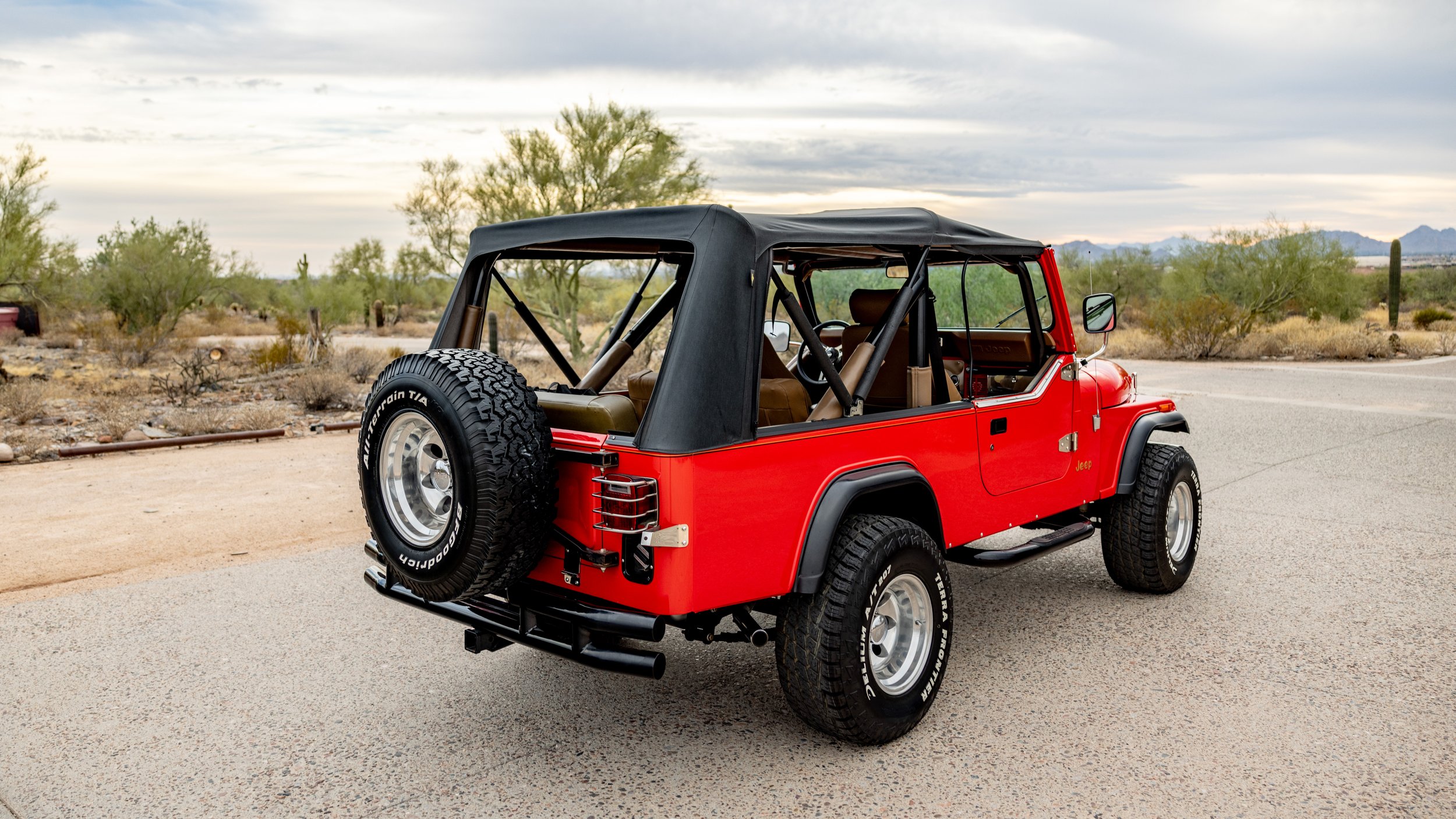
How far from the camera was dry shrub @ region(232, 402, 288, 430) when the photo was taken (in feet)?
43.1

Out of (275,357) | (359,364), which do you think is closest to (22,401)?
(359,364)

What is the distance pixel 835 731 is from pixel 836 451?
40.1 inches

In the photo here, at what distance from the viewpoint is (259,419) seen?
13.3 meters

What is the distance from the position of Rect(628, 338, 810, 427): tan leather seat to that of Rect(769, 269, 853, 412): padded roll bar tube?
22 centimetres

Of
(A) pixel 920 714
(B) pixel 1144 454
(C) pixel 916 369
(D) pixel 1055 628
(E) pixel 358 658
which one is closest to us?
(A) pixel 920 714

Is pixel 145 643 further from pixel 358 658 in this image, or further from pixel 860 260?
pixel 860 260

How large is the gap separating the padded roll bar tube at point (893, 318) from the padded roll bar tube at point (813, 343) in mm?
71

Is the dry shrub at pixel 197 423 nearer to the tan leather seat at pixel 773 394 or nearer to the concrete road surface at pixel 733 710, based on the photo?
the concrete road surface at pixel 733 710

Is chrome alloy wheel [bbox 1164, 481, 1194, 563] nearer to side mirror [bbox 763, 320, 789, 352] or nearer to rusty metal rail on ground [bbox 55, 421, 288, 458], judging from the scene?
side mirror [bbox 763, 320, 789, 352]

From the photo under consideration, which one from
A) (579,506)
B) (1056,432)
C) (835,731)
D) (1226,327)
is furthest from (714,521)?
(1226,327)

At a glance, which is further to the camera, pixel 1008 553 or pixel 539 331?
pixel 539 331

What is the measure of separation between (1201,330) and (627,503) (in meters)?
23.9

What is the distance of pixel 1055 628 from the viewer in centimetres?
527

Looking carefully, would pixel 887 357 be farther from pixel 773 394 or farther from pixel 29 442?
pixel 29 442
